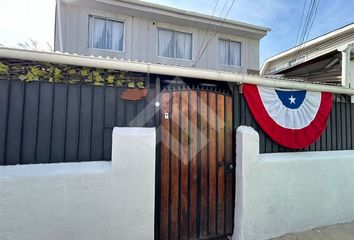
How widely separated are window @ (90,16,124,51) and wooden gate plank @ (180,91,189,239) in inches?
209

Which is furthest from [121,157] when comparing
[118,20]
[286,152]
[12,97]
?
[118,20]

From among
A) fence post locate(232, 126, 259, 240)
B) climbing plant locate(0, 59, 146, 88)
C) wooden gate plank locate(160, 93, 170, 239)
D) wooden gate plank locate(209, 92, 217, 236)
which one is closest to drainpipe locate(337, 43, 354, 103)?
fence post locate(232, 126, 259, 240)

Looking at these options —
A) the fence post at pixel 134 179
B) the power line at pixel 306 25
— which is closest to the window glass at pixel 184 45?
the power line at pixel 306 25

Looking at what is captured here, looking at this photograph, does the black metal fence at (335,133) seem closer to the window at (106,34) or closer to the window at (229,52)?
the window at (229,52)

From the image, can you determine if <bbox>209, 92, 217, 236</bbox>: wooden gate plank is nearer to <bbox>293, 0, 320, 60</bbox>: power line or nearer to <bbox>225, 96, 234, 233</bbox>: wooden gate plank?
<bbox>225, 96, 234, 233</bbox>: wooden gate plank

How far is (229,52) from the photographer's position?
9570 millimetres

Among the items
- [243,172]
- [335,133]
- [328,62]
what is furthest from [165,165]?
[328,62]

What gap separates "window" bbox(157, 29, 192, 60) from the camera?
8592 millimetres

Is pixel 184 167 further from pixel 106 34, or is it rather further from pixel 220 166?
pixel 106 34

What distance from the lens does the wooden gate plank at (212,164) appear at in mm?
3764

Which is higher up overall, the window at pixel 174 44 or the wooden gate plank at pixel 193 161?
the window at pixel 174 44

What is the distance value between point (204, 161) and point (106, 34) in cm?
613

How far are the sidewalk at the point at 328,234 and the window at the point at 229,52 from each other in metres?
6.82

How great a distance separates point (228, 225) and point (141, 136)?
2174mm
